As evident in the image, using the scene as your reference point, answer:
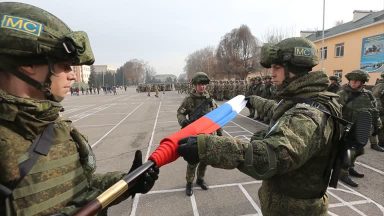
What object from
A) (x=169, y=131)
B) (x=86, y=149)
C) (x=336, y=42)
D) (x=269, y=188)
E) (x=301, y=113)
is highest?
(x=336, y=42)

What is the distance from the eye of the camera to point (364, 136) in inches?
75.1

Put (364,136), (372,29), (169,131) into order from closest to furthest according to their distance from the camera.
Result: (364,136) < (169,131) < (372,29)

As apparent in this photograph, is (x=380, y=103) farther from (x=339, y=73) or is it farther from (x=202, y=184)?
(x=339, y=73)

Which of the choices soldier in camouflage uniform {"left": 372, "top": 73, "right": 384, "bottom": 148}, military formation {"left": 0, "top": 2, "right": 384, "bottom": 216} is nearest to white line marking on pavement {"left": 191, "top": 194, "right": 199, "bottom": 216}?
military formation {"left": 0, "top": 2, "right": 384, "bottom": 216}

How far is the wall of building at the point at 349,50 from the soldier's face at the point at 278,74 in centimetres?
2437

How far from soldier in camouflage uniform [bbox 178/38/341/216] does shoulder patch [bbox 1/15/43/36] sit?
0.98 metres

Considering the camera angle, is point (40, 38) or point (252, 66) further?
point (252, 66)

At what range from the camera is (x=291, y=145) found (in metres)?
1.61

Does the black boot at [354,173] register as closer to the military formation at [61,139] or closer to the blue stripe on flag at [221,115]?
the military formation at [61,139]

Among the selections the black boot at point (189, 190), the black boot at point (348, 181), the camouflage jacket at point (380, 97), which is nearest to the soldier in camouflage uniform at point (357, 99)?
the black boot at point (348, 181)

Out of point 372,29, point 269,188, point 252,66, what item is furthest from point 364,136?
point 252,66

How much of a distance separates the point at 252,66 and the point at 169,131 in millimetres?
37703

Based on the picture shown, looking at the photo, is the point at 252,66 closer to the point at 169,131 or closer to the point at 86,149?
the point at 169,131

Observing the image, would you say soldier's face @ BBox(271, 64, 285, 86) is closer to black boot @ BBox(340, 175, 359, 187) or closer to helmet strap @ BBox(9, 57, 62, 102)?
helmet strap @ BBox(9, 57, 62, 102)
